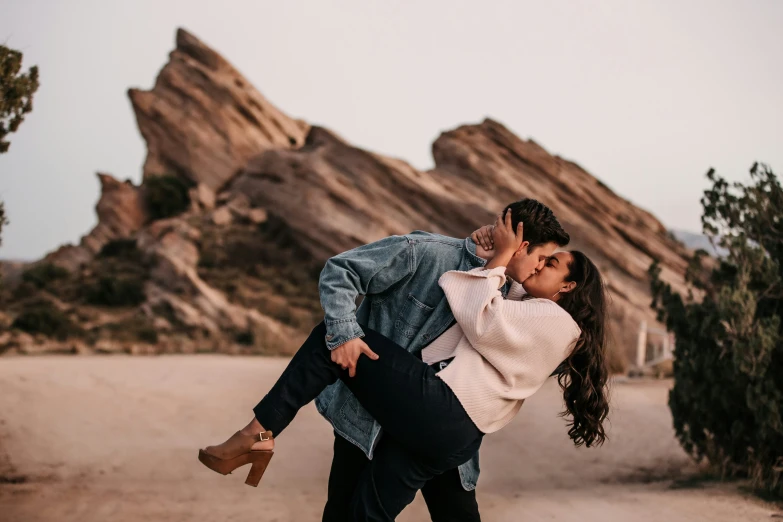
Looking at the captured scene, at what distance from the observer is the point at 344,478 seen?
2727mm

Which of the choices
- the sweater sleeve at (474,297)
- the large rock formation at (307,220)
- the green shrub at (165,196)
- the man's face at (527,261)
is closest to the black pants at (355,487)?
the sweater sleeve at (474,297)

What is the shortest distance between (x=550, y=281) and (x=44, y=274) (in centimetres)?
2184

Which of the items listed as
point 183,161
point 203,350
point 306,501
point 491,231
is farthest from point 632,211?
point 491,231

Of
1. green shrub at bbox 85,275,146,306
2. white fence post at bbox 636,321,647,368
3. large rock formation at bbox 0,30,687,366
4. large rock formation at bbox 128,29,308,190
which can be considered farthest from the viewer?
large rock formation at bbox 128,29,308,190

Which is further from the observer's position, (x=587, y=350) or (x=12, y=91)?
(x=12, y=91)

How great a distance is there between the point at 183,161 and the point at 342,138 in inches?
290

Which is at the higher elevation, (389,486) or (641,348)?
(389,486)

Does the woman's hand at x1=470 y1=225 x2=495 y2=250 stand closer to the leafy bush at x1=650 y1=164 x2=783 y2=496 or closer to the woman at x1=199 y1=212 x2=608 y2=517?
the woman at x1=199 y1=212 x2=608 y2=517

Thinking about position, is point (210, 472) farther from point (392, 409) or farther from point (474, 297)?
point (474, 297)

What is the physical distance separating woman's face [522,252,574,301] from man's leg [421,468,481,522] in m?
0.69

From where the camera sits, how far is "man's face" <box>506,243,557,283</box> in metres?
2.55

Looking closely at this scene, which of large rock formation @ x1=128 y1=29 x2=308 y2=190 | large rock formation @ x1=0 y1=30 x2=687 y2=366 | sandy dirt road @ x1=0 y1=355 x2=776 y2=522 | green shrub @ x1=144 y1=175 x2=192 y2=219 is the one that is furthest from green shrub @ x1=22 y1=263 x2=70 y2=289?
sandy dirt road @ x1=0 y1=355 x2=776 y2=522

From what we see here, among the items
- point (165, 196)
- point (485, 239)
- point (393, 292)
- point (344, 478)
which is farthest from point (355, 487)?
point (165, 196)

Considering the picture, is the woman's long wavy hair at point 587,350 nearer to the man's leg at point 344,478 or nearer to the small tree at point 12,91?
the man's leg at point 344,478
